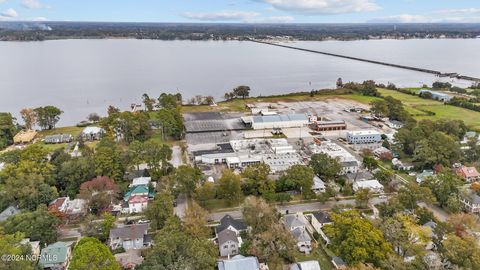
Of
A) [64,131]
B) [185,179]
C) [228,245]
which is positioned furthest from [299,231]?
[64,131]

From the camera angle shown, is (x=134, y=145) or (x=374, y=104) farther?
(x=374, y=104)

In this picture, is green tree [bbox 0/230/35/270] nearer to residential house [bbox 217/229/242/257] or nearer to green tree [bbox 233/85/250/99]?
residential house [bbox 217/229/242/257]

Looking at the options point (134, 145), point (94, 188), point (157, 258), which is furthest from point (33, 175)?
point (157, 258)

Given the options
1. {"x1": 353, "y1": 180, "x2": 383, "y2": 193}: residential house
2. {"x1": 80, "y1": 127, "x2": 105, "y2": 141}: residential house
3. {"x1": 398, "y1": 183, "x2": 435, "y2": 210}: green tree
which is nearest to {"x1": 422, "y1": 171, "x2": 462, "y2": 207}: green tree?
{"x1": 398, "y1": 183, "x2": 435, "y2": 210}: green tree

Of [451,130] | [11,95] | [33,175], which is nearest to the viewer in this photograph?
[33,175]

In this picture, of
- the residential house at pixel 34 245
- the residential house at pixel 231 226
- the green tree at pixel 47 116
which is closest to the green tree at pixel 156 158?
the residential house at pixel 231 226

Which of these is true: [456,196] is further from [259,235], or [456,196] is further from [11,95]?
[11,95]

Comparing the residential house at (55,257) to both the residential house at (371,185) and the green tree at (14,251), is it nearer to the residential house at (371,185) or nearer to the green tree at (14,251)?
the green tree at (14,251)

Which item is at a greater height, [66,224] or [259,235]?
[259,235]
